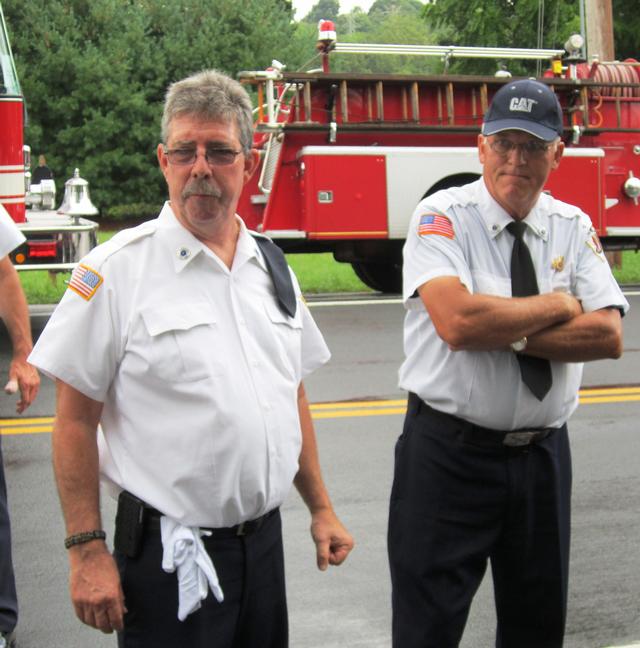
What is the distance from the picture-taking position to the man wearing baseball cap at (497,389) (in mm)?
3492

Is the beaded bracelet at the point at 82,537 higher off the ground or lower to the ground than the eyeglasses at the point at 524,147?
lower

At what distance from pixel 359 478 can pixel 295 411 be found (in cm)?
376

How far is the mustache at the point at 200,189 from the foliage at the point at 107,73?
36888mm

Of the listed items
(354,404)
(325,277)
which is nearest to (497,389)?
(354,404)

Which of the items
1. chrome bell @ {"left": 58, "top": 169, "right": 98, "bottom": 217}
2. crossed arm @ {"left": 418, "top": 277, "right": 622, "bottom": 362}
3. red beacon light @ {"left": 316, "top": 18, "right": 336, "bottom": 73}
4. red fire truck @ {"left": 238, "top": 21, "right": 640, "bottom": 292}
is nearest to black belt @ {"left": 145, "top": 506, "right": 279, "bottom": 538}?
crossed arm @ {"left": 418, "top": 277, "right": 622, "bottom": 362}

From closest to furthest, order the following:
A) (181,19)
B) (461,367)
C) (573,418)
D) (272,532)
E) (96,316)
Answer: (96,316) < (272,532) < (461,367) < (573,418) < (181,19)

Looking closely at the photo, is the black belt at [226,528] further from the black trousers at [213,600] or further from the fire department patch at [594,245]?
the fire department patch at [594,245]

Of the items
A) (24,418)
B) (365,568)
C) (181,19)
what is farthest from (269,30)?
(365,568)

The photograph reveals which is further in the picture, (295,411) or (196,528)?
(295,411)

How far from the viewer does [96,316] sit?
276 centimetres

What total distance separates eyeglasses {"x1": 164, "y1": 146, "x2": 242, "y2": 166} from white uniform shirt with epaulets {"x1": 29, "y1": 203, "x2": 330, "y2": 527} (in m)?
0.15

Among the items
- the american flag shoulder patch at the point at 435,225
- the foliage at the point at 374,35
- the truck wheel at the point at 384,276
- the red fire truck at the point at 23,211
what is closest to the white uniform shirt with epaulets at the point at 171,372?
the american flag shoulder patch at the point at 435,225

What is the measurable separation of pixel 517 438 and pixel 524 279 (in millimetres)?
459

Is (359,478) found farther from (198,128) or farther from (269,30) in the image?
(269,30)
